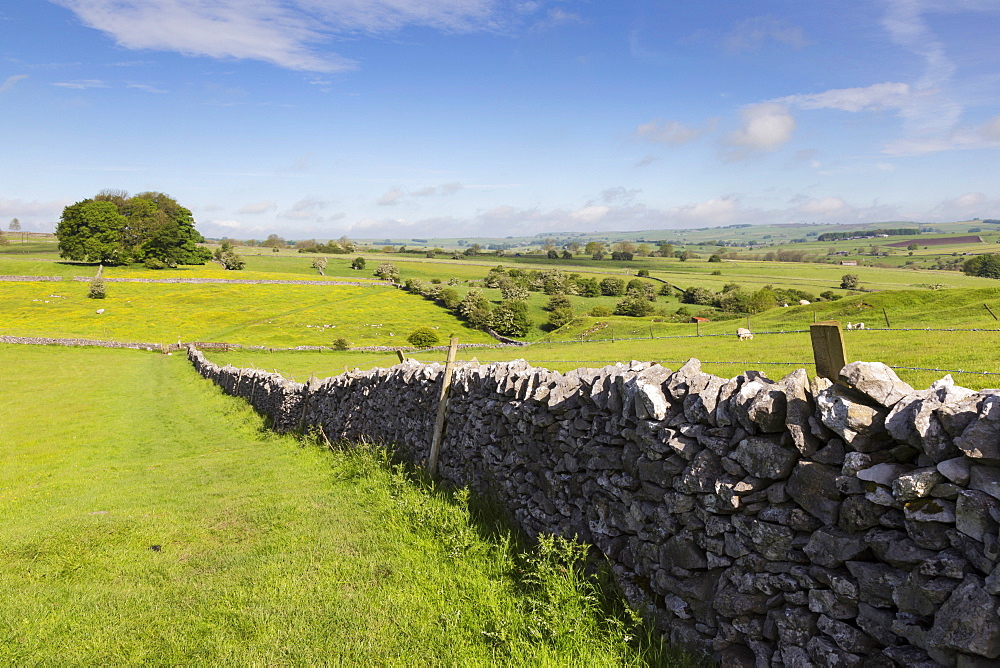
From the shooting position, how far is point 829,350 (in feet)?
14.0

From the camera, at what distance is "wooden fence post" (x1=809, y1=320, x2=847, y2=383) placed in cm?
421

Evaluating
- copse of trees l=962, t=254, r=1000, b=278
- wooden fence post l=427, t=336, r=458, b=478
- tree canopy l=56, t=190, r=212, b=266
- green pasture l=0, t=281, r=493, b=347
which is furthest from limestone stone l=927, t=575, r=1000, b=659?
tree canopy l=56, t=190, r=212, b=266

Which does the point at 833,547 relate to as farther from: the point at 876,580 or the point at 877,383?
the point at 877,383

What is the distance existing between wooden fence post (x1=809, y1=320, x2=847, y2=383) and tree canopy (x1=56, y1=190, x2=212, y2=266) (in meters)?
118

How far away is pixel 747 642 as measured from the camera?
4367mm

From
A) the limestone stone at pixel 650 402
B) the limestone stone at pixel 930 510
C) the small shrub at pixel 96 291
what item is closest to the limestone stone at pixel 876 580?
the limestone stone at pixel 930 510

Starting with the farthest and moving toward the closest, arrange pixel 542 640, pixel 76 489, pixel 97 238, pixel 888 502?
pixel 97 238 < pixel 76 489 < pixel 542 640 < pixel 888 502

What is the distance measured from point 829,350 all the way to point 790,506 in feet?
3.88

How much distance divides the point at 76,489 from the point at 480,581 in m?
11.0

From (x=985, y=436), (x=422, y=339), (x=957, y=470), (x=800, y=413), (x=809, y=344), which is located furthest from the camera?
(x=422, y=339)

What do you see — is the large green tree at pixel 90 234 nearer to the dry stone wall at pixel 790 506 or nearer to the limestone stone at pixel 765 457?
the dry stone wall at pixel 790 506

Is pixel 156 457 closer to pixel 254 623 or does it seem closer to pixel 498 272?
pixel 254 623

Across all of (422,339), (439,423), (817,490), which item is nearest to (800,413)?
(817,490)

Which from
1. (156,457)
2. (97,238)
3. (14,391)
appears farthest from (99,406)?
(97,238)
